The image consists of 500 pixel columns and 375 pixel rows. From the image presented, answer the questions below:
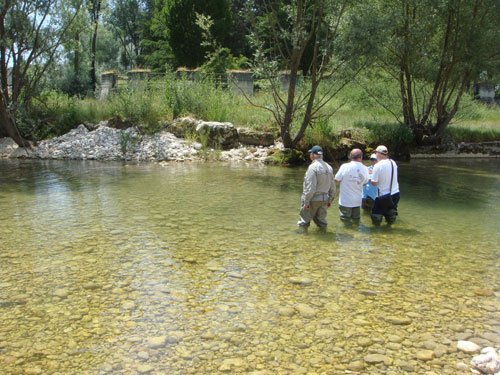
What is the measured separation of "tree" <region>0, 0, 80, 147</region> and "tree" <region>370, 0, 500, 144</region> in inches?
576

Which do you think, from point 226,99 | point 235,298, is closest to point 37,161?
point 226,99

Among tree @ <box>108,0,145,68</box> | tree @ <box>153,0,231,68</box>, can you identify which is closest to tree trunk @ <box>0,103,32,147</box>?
tree @ <box>153,0,231,68</box>

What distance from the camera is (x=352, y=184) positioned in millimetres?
9969

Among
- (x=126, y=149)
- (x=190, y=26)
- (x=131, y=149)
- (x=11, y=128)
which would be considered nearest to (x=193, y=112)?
(x=131, y=149)

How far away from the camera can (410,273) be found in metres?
7.40

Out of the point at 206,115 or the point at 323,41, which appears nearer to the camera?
the point at 323,41

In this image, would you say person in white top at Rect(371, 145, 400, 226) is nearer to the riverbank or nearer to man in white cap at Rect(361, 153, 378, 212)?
man in white cap at Rect(361, 153, 378, 212)

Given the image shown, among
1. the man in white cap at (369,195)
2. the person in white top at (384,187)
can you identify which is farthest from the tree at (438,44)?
the person in white top at (384,187)

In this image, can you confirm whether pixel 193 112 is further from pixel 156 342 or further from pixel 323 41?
pixel 156 342

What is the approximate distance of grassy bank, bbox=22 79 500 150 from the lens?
2322cm

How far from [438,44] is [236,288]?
20.5 meters

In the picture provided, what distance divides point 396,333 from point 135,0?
59813mm

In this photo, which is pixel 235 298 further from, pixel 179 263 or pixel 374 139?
pixel 374 139

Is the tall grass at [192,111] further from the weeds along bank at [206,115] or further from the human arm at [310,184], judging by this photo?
the human arm at [310,184]
